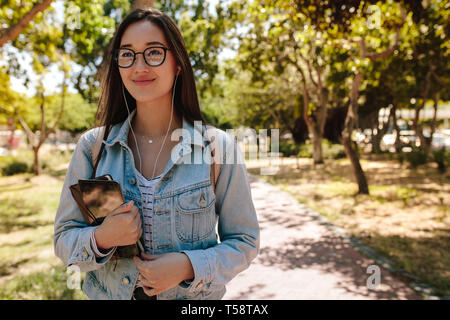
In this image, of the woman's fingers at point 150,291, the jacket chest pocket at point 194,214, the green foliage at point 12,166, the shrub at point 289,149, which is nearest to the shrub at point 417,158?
the shrub at point 289,149

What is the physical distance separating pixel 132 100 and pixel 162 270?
0.86 meters

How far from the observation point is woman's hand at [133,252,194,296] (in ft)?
4.49

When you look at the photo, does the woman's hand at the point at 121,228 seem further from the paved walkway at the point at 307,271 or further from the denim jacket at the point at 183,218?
the paved walkway at the point at 307,271

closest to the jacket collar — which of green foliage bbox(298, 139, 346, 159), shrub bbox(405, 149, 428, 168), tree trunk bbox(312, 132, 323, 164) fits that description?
shrub bbox(405, 149, 428, 168)

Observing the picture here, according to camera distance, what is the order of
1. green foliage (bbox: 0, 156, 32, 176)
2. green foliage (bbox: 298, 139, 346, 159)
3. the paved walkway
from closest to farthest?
the paved walkway, green foliage (bbox: 0, 156, 32, 176), green foliage (bbox: 298, 139, 346, 159)

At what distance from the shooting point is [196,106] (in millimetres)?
1740

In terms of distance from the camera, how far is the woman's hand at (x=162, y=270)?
4.49ft

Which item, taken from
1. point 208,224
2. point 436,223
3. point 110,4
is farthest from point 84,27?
point 110,4

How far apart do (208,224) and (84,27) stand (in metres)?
5.66

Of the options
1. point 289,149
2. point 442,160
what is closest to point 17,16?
point 442,160

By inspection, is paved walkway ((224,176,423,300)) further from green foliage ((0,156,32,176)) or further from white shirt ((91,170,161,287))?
green foliage ((0,156,32,176))

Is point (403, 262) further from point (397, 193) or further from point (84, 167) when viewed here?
point (397, 193)

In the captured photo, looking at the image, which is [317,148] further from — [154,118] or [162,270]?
[162,270]

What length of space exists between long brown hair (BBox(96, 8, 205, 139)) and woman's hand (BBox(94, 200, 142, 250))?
0.46m
